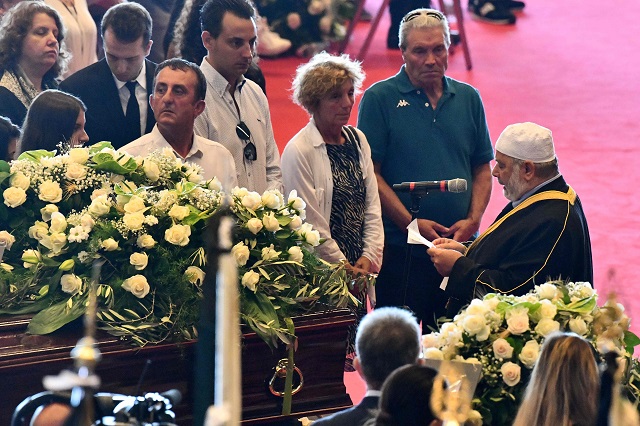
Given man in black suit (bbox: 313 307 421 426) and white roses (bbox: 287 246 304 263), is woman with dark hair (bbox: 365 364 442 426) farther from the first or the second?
white roses (bbox: 287 246 304 263)

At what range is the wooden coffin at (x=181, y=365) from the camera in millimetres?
2842

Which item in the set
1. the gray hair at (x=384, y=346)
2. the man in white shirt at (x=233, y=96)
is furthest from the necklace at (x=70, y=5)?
the gray hair at (x=384, y=346)

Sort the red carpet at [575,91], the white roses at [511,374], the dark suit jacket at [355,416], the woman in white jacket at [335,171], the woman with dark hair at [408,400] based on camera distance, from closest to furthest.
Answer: the woman with dark hair at [408,400], the dark suit jacket at [355,416], the white roses at [511,374], the woman in white jacket at [335,171], the red carpet at [575,91]

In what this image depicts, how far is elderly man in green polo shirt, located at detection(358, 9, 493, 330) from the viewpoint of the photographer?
4227mm

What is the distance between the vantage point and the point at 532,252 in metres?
3.49

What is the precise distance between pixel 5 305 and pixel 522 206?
5.58ft

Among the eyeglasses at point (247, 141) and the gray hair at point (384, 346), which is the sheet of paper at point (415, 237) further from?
the gray hair at point (384, 346)

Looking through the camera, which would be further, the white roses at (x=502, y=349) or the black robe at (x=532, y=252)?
the black robe at (x=532, y=252)

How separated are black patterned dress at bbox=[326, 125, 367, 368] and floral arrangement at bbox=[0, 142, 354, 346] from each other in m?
0.68

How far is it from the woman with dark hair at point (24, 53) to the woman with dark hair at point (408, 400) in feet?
8.66

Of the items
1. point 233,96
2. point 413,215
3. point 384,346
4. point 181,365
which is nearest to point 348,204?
point 413,215

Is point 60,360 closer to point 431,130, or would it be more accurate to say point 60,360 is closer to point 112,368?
point 112,368

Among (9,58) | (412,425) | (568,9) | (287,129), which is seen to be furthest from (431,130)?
(568,9)

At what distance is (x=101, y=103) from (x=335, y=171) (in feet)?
3.15
